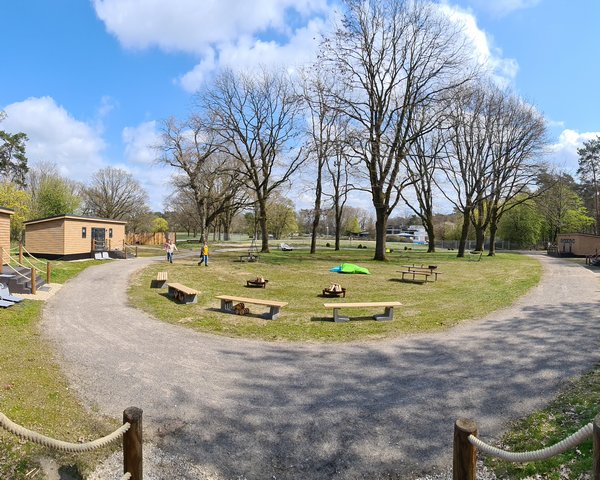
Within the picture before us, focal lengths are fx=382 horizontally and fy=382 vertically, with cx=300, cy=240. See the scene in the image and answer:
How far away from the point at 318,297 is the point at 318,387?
886 cm

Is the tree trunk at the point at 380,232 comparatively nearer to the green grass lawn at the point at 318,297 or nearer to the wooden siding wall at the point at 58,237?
the green grass lawn at the point at 318,297

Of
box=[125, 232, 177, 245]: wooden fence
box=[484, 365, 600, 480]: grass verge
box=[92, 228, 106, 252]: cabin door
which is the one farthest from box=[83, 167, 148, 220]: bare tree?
box=[484, 365, 600, 480]: grass verge

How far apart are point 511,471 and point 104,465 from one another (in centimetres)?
446

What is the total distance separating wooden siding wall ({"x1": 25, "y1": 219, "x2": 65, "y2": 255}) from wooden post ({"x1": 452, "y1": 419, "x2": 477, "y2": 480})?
90.2 feet

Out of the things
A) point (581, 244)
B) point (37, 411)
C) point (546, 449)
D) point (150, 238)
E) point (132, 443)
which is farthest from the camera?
point (150, 238)

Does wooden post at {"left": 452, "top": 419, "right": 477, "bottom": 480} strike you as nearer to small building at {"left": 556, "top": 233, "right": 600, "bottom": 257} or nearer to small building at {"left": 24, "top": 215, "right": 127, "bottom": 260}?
small building at {"left": 24, "top": 215, "right": 127, "bottom": 260}

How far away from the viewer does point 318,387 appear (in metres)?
6.43

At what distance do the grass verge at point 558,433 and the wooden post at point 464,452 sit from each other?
38.7 inches

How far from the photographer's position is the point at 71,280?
17234 mm

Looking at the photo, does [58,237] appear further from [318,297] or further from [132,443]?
[132,443]

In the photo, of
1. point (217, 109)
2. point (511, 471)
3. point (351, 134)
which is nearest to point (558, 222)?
point (351, 134)

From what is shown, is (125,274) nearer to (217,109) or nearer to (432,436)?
(432,436)

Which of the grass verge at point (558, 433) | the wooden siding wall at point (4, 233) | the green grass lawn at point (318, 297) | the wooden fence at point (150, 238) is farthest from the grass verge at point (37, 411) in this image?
the wooden fence at point (150, 238)

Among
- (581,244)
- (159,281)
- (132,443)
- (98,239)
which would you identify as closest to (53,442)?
(132,443)
